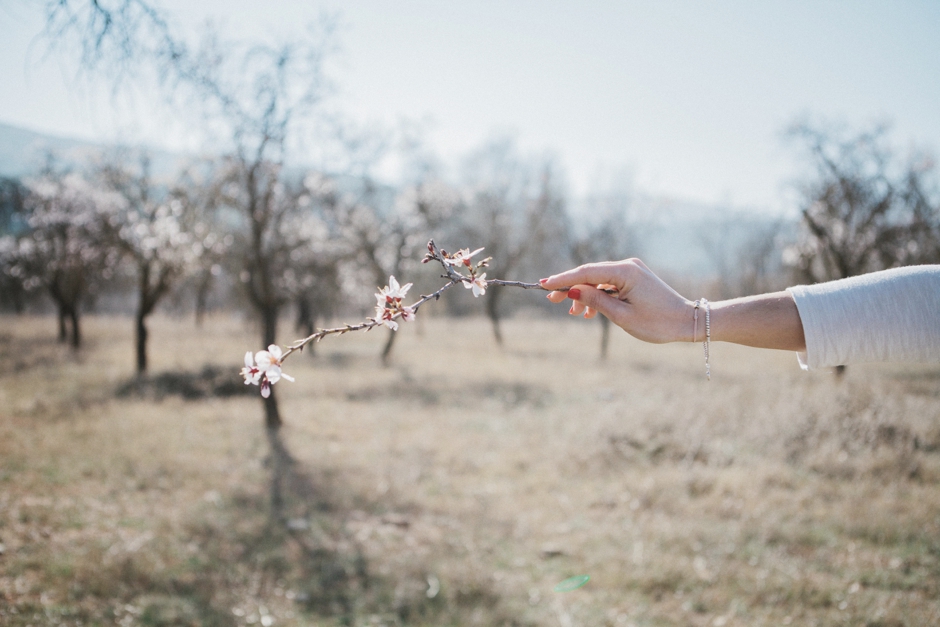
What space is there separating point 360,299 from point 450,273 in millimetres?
25505

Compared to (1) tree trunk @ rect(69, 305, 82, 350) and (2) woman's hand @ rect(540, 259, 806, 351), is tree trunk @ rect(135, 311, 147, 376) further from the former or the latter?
(2) woman's hand @ rect(540, 259, 806, 351)

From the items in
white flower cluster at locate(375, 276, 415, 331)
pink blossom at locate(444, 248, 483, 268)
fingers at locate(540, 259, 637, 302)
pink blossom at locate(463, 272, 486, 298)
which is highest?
pink blossom at locate(444, 248, 483, 268)

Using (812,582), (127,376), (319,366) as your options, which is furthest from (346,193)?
(812,582)

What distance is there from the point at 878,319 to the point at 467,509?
15.7 ft

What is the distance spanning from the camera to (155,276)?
1488cm

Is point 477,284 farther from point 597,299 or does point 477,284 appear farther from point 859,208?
point 859,208

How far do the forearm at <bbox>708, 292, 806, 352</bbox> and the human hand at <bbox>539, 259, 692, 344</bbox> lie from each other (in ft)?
0.33

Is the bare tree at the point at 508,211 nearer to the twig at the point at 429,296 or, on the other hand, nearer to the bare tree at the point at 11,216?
the bare tree at the point at 11,216

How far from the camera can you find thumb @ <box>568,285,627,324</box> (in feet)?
5.56

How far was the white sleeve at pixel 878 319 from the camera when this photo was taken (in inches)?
60.2

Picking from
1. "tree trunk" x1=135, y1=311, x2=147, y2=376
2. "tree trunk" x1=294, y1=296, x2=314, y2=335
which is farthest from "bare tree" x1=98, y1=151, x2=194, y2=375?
"tree trunk" x1=294, y1=296, x2=314, y2=335

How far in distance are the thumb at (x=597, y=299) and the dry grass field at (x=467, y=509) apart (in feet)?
9.90

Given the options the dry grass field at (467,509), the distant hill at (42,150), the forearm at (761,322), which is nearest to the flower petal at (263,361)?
the forearm at (761,322)

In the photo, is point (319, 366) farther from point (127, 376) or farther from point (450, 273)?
point (450, 273)
